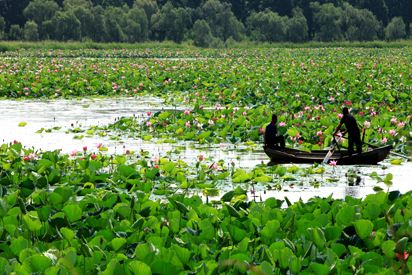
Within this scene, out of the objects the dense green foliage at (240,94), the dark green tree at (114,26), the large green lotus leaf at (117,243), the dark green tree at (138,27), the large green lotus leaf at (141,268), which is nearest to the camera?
the large green lotus leaf at (141,268)

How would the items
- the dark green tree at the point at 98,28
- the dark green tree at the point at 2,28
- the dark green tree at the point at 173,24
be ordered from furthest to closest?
the dark green tree at the point at 2,28
the dark green tree at the point at 173,24
the dark green tree at the point at 98,28

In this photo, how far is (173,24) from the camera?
71438 millimetres

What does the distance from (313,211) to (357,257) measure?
136 cm

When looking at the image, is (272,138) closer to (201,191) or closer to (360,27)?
(201,191)

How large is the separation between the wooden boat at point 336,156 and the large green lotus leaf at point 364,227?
16.2ft

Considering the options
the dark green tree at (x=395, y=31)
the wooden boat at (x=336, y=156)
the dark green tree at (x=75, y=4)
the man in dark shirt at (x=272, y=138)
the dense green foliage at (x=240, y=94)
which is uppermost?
the dark green tree at (x=75, y=4)

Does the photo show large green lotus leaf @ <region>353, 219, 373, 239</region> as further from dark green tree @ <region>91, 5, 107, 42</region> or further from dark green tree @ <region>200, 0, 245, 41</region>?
dark green tree @ <region>200, 0, 245, 41</region>

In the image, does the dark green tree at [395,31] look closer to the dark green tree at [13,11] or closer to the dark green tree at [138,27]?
the dark green tree at [138,27]

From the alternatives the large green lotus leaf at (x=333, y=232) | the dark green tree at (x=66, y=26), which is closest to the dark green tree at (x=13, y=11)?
the dark green tree at (x=66, y=26)

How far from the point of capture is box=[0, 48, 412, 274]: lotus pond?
5.39 metres

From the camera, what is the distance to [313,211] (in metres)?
6.78

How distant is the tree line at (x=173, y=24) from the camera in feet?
224

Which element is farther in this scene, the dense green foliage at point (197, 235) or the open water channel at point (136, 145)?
the open water channel at point (136, 145)

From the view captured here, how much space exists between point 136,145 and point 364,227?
24.4 feet
